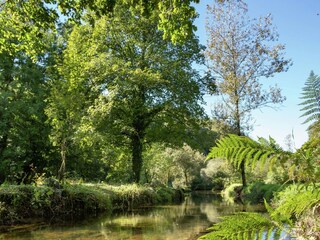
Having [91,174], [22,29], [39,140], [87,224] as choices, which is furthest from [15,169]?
[22,29]

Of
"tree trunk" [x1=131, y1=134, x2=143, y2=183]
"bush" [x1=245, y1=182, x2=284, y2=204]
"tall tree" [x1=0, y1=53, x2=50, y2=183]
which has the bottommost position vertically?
"bush" [x1=245, y1=182, x2=284, y2=204]

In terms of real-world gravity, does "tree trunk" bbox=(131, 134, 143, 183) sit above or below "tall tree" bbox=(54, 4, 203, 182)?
below

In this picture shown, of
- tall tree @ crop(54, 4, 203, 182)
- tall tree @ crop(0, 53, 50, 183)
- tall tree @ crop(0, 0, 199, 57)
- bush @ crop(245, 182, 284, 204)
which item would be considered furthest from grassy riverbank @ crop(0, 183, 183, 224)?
tall tree @ crop(0, 53, 50, 183)

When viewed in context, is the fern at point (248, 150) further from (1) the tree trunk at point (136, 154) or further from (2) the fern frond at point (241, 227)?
(1) the tree trunk at point (136, 154)

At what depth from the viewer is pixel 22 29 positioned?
27.1 ft

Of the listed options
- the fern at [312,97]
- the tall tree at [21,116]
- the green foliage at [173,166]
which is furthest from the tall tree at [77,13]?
the green foliage at [173,166]

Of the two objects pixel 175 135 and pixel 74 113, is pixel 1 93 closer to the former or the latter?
pixel 74 113

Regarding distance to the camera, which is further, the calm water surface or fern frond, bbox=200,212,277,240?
the calm water surface

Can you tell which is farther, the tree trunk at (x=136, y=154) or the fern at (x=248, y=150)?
the tree trunk at (x=136, y=154)

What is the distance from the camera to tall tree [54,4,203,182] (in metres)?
19.1

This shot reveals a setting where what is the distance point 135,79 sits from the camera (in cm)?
1844

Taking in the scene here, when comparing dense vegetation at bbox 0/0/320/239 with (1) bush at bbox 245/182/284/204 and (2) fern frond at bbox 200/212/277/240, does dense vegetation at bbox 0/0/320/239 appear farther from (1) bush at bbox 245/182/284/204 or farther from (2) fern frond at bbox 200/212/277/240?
(2) fern frond at bbox 200/212/277/240

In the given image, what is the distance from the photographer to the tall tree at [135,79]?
62.7 feet

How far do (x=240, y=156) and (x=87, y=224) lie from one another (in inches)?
374
